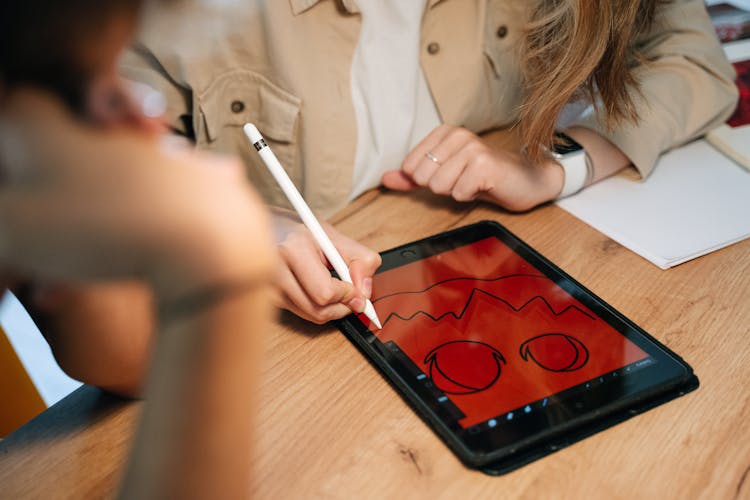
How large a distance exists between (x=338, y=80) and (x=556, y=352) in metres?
0.37

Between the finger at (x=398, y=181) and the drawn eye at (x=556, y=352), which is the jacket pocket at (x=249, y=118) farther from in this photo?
the drawn eye at (x=556, y=352)

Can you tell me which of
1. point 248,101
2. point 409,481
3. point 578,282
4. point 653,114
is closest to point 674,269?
point 578,282

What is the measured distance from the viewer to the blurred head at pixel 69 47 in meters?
0.19

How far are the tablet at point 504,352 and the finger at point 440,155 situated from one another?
10 cm

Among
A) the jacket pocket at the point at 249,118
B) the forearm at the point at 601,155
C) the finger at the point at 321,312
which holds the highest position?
the jacket pocket at the point at 249,118

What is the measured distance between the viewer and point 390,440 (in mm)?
447

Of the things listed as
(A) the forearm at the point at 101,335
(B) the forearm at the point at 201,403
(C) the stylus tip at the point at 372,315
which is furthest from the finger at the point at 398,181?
(B) the forearm at the point at 201,403

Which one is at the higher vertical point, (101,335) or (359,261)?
(101,335)

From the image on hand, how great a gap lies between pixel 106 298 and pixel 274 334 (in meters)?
0.20

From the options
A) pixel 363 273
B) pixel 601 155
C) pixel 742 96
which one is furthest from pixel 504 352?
pixel 742 96

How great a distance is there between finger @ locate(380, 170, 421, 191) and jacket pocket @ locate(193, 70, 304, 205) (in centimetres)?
11

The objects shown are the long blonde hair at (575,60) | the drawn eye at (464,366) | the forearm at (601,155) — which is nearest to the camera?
the drawn eye at (464,366)

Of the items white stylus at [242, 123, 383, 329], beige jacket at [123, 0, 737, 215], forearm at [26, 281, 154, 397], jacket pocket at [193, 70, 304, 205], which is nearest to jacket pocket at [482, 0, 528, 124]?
beige jacket at [123, 0, 737, 215]

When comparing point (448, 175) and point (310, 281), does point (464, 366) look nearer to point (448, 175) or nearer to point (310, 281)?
point (310, 281)
